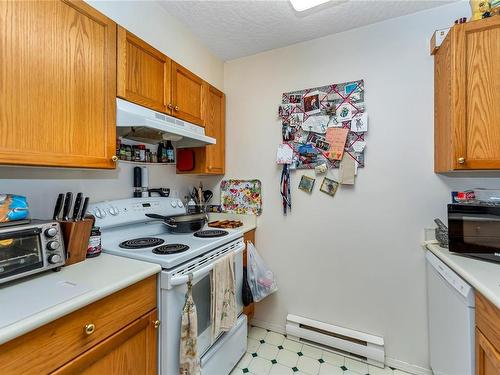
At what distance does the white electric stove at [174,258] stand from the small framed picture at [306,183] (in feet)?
2.05

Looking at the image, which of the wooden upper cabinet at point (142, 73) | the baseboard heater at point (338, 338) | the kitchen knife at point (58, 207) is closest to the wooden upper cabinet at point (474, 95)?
the baseboard heater at point (338, 338)

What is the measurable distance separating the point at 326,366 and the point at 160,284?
1.32 meters

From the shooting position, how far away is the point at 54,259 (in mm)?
914

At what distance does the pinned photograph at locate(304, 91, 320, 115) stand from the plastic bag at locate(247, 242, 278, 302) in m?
1.15

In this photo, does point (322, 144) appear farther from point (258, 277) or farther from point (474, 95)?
point (258, 277)

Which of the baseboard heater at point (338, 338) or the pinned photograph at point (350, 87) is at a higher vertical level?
the pinned photograph at point (350, 87)

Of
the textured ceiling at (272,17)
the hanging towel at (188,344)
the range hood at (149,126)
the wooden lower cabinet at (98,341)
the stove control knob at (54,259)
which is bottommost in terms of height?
the hanging towel at (188,344)

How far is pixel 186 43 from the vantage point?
1820 millimetres

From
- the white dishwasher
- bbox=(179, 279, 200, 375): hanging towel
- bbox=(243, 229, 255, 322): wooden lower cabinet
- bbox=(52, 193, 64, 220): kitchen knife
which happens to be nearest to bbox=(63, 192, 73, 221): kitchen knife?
bbox=(52, 193, 64, 220): kitchen knife

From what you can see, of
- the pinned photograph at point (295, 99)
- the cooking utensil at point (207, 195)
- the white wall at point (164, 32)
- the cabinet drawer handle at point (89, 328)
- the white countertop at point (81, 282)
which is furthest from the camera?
the cooking utensil at point (207, 195)

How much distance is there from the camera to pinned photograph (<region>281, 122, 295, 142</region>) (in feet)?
6.19

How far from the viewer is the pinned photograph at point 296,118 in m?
1.86

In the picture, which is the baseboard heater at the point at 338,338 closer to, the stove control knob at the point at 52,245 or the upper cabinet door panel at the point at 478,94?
the upper cabinet door panel at the point at 478,94

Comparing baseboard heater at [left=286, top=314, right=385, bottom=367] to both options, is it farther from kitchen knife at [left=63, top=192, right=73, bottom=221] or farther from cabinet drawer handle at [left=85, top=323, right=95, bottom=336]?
kitchen knife at [left=63, top=192, right=73, bottom=221]
